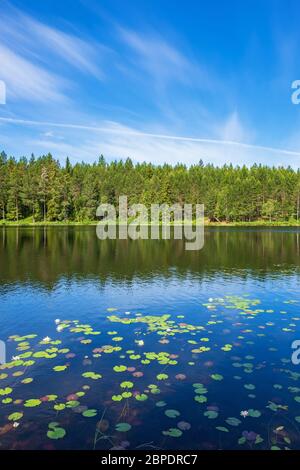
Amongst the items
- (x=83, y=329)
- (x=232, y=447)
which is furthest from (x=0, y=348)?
(x=232, y=447)

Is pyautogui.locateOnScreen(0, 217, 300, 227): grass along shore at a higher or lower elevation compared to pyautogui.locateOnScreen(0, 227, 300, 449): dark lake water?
higher

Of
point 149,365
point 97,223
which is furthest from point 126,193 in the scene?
point 149,365

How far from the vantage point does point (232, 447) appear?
906 cm

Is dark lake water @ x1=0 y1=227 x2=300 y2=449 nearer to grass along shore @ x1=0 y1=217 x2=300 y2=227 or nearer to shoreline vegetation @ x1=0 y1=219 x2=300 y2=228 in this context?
shoreline vegetation @ x1=0 y1=219 x2=300 y2=228

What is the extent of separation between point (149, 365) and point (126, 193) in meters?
133

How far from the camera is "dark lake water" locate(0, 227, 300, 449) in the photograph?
9.69 m

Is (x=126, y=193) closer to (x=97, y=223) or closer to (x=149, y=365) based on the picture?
(x=97, y=223)

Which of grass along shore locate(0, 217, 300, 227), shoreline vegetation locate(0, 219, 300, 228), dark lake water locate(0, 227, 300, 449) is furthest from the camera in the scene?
grass along shore locate(0, 217, 300, 227)

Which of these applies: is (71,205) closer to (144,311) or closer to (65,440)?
(144,311)

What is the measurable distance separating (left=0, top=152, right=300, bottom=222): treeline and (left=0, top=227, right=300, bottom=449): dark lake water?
99092 millimetres

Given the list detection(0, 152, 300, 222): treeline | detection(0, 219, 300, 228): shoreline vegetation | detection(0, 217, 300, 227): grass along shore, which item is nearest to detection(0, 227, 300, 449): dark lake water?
detection(0, 219, 300, 228): shoreline vegetation

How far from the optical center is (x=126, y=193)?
145 metres

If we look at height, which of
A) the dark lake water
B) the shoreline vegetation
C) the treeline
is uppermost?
the treeline

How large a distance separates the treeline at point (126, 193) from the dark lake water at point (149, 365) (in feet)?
325
